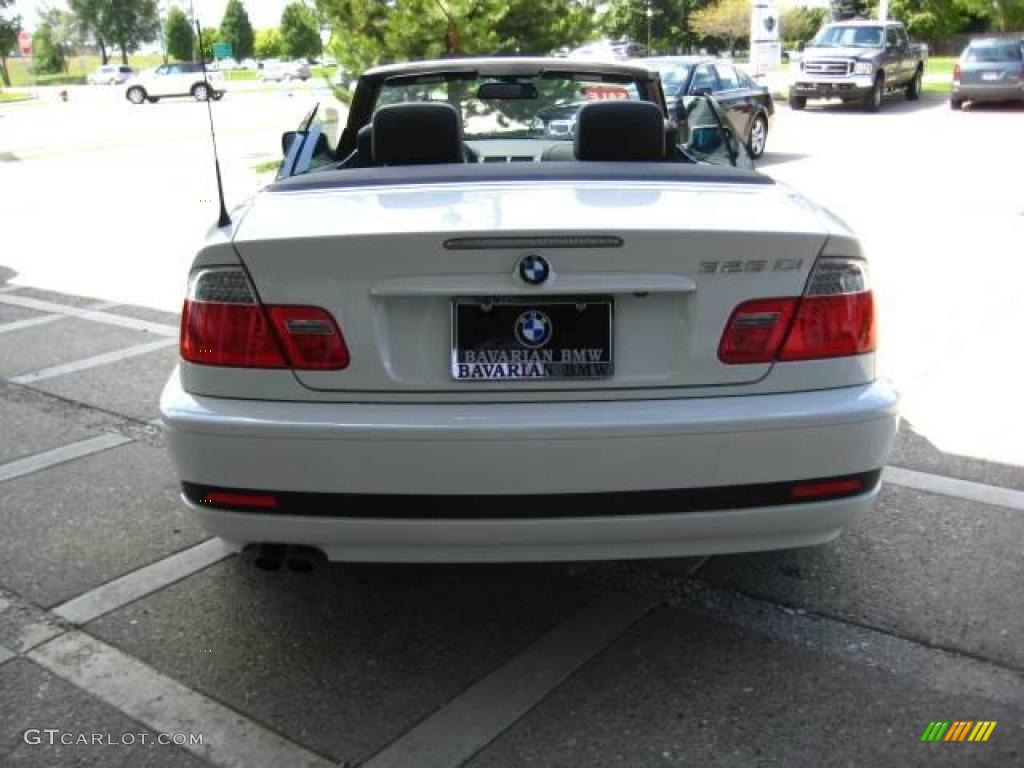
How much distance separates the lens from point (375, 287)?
2.75 metres

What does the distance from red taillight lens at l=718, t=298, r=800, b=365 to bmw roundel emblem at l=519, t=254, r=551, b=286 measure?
0.50 metres

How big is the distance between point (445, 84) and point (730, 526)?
9.85 feet

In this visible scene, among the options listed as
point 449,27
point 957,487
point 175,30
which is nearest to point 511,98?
point 957,487

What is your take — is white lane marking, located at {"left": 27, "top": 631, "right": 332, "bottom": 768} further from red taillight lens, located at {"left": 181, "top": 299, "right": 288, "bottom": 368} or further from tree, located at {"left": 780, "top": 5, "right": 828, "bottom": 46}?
tree, located at {"left": 780, "top": 5, "right": 828, "bottom": 46}

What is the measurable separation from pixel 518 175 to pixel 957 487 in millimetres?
2300

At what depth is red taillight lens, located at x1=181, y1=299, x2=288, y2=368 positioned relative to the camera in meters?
2.83

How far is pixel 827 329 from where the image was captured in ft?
9.44

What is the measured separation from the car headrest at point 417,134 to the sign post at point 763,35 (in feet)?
85.5

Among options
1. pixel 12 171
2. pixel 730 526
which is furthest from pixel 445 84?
pixel 12 171

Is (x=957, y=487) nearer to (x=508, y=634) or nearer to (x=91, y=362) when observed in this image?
(x=508, y=634)

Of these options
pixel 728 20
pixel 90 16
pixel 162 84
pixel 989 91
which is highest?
pixel 90 16

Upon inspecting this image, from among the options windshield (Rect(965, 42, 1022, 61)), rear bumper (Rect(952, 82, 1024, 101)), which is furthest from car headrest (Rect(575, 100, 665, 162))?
windshield (Rect(965, 42, 1022, 61))

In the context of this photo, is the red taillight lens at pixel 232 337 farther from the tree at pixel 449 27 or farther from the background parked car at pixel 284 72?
the background parked car at pixel 284 72

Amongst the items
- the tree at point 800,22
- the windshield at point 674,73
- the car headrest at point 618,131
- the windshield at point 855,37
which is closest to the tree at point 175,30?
the car headrest at point 618,131
